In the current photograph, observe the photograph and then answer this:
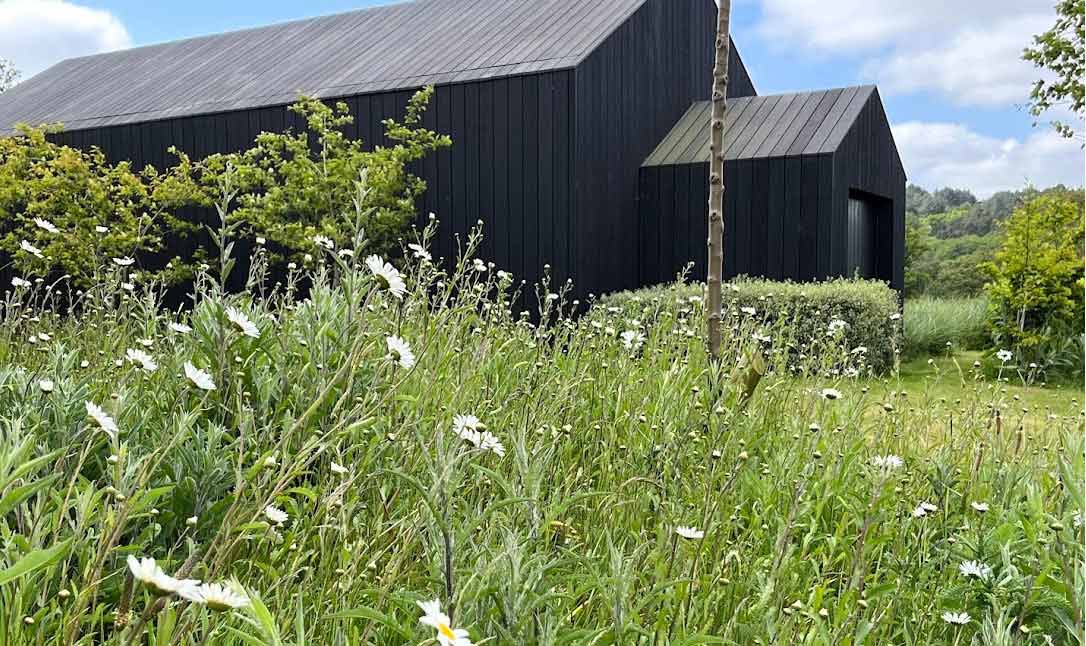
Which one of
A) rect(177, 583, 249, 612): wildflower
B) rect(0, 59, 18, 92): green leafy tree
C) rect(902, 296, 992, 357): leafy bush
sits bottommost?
rect(902, 296, 992, 357): leafy bush

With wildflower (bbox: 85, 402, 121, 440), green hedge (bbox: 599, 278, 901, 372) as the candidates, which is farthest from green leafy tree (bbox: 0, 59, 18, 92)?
wildflower (bbox: 85, 402, 121, 440)

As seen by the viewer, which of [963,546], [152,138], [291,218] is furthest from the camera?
[152,138]

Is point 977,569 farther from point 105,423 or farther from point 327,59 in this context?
point 327,59

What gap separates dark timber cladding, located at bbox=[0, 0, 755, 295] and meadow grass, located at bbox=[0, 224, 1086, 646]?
8.11 meters

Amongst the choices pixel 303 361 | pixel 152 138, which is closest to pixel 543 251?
pixel 152 138

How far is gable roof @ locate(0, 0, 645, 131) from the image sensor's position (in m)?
12.1

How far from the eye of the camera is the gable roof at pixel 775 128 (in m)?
11.4

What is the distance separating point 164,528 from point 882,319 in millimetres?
9023

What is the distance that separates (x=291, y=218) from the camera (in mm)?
12719

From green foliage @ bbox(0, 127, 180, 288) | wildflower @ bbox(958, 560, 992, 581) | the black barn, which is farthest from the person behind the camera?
green foliage @ bbox(0, 127, 180, 288)

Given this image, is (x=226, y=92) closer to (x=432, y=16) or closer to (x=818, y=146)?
(x=432, y=16)

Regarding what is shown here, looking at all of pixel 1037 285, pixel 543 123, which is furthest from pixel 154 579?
pixel 1037 285

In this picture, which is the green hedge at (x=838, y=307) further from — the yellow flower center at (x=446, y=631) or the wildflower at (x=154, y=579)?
the wildflower at (x=154, y=579)

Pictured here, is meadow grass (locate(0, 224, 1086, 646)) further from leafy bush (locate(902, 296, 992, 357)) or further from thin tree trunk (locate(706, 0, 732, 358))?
leafy bush (locate(902, 296, 992, 357))
